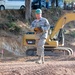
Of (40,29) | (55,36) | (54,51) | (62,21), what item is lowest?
(54,51)

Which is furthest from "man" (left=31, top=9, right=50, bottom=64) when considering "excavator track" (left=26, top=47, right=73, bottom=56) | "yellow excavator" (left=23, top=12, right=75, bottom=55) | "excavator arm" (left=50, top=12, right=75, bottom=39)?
"excavator track" (left=26, top=47, right=73, bottom=56)

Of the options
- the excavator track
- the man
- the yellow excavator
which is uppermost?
the man

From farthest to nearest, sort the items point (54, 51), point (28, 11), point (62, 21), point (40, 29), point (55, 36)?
point (28, 11) → point (54, 51) → point (55, 36) → point (62, 21) → point (40, 29)

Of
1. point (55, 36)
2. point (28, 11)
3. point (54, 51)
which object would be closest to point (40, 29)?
point (55, 36)

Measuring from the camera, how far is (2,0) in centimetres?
3584

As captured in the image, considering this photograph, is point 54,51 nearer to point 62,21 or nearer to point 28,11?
point 62,21

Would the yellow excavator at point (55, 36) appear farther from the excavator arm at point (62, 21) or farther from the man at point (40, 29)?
the man at point (40, 29)

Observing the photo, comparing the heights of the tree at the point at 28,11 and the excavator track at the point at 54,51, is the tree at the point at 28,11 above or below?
above

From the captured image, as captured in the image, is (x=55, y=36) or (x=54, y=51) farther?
(x=54, y=51)

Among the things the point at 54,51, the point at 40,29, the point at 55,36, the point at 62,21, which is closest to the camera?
the point at 40,29

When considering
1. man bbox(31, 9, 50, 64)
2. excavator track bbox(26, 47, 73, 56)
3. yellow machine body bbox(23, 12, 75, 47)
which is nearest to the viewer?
man bbox(31, 9, 50, 64)

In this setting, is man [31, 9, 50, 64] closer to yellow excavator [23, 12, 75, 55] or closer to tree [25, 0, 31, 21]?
yellow excavator [23, 12, 75, 55]

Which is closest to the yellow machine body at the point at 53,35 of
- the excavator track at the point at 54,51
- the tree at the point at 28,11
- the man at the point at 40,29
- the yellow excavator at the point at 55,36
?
the yellow excavator at the point at 55,36

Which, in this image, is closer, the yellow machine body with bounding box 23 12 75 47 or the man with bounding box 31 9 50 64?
the man with bounding box 31 9 50 64
